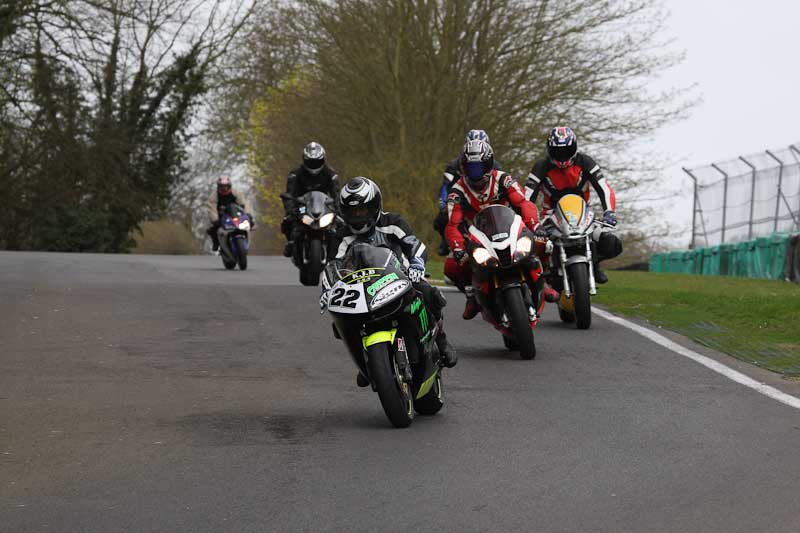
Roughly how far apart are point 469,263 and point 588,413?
3.24 metres

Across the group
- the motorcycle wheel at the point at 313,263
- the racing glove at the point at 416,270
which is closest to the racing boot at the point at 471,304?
the racing glove at the point at 416,270

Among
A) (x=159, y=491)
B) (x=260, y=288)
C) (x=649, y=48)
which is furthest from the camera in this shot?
(x=649, y=48)

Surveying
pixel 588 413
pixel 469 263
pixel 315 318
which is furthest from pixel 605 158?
pixel 588 413

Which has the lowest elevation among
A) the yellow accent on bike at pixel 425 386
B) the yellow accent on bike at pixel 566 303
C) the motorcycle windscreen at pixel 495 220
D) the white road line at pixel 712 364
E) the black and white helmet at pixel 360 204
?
the white road line at pixel 712 364

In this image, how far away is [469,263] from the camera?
12102 mm

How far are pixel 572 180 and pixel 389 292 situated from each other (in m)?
6.34

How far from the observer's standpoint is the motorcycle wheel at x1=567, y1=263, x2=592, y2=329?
13.7 meters

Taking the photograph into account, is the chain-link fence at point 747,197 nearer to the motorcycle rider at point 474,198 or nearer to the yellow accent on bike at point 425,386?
the motorcycle rider at point 474,198

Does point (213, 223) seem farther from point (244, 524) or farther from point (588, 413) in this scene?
point (244, 524)

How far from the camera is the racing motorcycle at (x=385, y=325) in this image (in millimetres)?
8227

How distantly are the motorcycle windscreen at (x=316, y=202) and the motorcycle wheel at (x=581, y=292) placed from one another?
5.77m

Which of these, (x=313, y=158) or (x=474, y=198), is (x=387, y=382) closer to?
(x=474, y=198)

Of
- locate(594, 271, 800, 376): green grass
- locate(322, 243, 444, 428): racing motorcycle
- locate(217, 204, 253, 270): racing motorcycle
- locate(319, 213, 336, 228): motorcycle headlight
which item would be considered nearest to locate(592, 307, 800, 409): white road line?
locate(594, 271, 800, 376): green grass

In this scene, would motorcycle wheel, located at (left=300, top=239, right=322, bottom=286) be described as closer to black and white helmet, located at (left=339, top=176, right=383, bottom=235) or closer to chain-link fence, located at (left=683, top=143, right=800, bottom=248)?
chain-link fence, located at (left=683, top=143, right=800, bottom=248)
